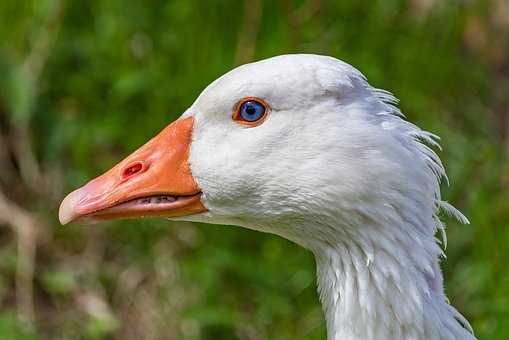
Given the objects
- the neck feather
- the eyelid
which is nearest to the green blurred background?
the neck feather

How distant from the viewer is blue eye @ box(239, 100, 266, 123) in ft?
8.14

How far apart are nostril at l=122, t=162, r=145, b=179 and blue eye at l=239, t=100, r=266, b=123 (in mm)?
339

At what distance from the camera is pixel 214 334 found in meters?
4.19

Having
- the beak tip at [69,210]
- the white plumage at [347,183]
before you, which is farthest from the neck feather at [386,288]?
the beak tip at [69,210]

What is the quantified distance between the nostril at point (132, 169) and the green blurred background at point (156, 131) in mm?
1487

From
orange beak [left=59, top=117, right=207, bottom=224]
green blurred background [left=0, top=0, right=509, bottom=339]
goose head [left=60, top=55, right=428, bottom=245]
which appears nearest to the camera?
goose head [left=60, top=55, right=428, bottom=245]

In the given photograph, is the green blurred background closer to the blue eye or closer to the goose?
the goose

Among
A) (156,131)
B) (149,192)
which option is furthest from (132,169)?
(156,131)

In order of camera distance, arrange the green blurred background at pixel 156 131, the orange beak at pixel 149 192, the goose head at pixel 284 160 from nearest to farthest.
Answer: the goose head at pixel 284 160
the orange beak at pixel 149 192
the green blurred background at pixel 156 131

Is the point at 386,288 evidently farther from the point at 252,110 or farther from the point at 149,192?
the point at 149,192

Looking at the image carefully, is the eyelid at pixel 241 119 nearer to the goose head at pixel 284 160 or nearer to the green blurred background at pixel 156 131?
the goose head at pixel 284 160

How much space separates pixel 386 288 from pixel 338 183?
29 centimetres

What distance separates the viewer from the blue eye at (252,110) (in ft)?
8.14

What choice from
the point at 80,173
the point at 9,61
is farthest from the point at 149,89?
the point at 9,61
